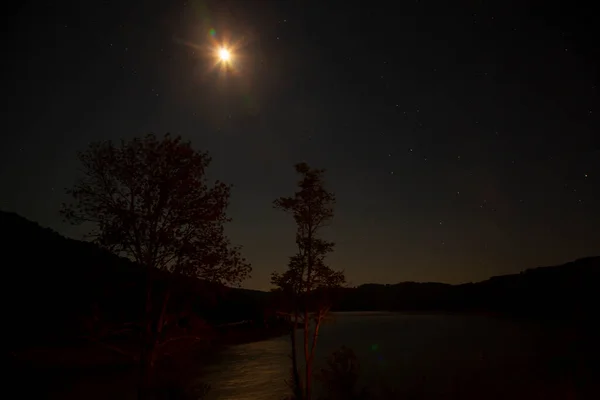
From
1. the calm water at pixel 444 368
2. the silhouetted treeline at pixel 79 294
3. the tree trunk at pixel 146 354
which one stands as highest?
the silhouetted treeline at pixel 79 294

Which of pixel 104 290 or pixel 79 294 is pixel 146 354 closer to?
pixel 104 290

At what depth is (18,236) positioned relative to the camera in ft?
142

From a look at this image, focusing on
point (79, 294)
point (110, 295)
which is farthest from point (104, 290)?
point (79, 294)

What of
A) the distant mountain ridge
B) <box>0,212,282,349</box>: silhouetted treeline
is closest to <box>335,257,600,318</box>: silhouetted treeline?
the distant mountain ridge

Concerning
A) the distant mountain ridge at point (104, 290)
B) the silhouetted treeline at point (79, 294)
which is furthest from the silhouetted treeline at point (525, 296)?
the silhouetted treeline at point (79, 294)

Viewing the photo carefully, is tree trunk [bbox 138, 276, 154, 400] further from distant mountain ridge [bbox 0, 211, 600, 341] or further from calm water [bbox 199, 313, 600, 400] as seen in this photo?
calm water [bbox 199, 313, 600, 400]

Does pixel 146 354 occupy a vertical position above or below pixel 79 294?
below

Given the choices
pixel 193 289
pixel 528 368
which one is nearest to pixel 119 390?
pixel 193 289

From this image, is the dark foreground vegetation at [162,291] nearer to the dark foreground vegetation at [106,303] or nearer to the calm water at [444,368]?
the dark foreground vegetation at [106,303]

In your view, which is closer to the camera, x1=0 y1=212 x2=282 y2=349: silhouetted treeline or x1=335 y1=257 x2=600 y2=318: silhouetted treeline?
x1=0 y1=212 x2=282 y2=349: silhouetted treeline

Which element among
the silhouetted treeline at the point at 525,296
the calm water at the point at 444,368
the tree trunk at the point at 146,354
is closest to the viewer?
the tree trunk at the point at 146,354

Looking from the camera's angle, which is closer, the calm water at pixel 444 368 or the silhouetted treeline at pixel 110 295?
the silhouetted treeline at pixel 110 295

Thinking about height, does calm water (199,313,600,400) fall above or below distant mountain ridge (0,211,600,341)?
below

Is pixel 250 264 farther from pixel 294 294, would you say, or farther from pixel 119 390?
pixel 119 390
